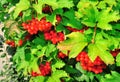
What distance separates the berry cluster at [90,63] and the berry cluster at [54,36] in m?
0.25

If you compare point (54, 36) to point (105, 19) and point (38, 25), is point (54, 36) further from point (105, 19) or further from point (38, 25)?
point (105, 19)

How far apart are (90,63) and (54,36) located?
39cm

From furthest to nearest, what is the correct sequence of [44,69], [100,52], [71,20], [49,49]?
[44,69]
[49,49]
[71,20]
[100,52]

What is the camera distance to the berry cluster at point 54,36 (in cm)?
254

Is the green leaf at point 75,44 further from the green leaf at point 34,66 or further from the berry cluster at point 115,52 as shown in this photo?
the green leaf at point 34,66

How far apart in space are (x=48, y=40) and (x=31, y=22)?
0.25m

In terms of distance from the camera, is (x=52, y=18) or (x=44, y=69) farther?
(x=44, y=69)

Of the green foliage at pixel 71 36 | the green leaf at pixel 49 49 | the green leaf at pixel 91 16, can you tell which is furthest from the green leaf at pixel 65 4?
the green leaf at pixel 49 49

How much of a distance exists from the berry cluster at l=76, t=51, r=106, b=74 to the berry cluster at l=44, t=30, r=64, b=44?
0.25 meters

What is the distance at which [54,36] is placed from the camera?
255 cm

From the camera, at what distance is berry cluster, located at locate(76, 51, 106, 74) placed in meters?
2.31

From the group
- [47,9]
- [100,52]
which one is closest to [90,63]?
[100,52]

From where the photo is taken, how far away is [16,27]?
107 inches

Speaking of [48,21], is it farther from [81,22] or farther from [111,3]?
[111,3]
